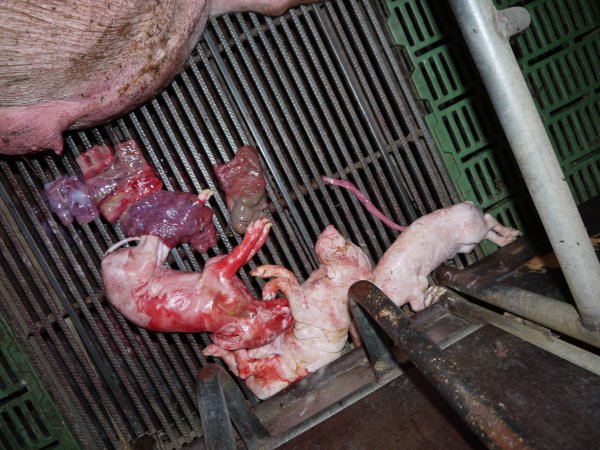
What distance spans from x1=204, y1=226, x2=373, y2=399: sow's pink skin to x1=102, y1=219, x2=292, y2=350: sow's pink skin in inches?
6.4

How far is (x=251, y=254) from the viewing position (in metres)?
2.72

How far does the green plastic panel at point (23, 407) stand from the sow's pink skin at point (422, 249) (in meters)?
2.42

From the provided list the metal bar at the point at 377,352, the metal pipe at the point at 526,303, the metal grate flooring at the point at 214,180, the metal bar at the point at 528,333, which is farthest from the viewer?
the metal grate flooring at the point at 214,180

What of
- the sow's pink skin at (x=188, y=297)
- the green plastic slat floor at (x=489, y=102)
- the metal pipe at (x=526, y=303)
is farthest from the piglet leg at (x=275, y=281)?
the green plastic slat floor at (x=489, y=102)

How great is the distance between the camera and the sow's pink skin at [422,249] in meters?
2.80

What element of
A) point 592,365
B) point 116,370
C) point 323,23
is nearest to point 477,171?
point 323,23

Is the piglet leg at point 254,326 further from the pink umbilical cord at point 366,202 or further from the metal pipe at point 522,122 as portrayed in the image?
the metal pipe at point 522,122

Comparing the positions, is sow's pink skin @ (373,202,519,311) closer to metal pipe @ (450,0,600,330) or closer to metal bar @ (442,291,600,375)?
metal bar @ (442,291,600,375)

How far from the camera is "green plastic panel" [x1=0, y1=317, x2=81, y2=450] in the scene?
9.45ft

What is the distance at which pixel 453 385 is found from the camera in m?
1.20

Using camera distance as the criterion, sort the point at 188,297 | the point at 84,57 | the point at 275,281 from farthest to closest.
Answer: the point at 275,281
the point at 188,297
the point at 84,57

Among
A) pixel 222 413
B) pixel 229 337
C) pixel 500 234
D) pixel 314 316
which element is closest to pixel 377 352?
pixel 314 316

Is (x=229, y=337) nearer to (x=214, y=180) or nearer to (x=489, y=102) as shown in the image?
(x=214, y=180)

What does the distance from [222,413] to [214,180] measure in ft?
5.65
